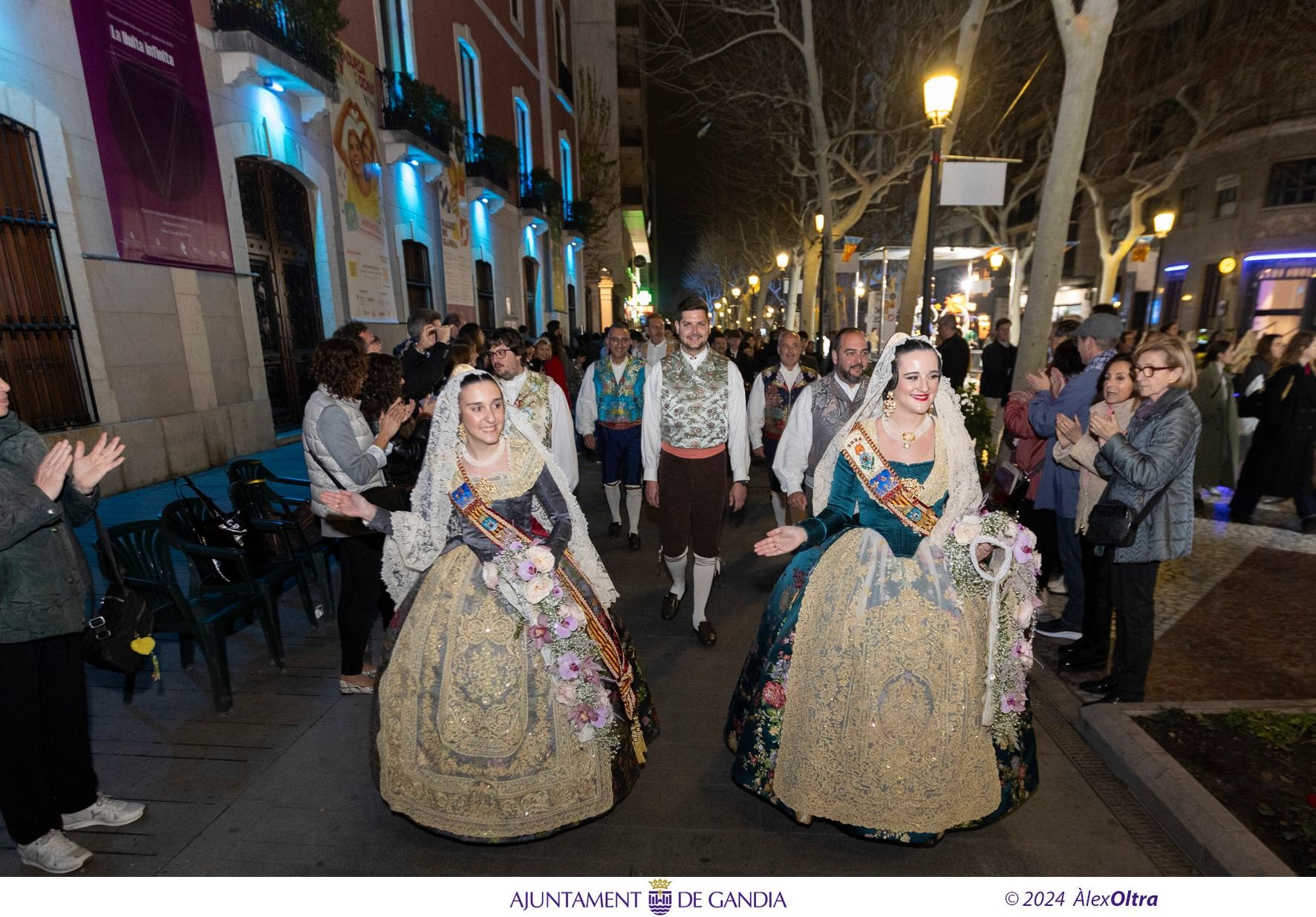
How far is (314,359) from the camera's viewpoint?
378 centimetres

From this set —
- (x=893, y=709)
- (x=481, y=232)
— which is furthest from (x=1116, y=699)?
(x=481, y=232)

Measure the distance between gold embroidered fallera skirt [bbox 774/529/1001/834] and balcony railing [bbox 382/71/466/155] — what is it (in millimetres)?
12763

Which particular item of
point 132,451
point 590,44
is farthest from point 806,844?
point 590,44

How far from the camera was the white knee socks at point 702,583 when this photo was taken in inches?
193

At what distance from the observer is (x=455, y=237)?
51.2 feet

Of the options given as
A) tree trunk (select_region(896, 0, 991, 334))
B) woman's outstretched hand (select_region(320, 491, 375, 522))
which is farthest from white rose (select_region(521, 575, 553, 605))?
tree trunk (select_region(896, 0, 991, 334))

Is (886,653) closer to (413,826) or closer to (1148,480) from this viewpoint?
(1148,480)

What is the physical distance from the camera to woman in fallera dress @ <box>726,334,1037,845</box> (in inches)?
106

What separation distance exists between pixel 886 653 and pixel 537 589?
144 cm

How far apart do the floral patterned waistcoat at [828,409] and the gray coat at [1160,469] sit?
1948 mm

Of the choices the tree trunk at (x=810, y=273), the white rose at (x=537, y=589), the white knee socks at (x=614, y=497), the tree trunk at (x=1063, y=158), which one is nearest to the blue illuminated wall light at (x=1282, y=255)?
the tree trunk at (x=810, y=273)

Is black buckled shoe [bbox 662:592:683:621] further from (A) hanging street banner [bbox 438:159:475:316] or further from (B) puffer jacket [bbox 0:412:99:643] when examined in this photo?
(A) hanging street banner [bbox 438:159:475:316]
